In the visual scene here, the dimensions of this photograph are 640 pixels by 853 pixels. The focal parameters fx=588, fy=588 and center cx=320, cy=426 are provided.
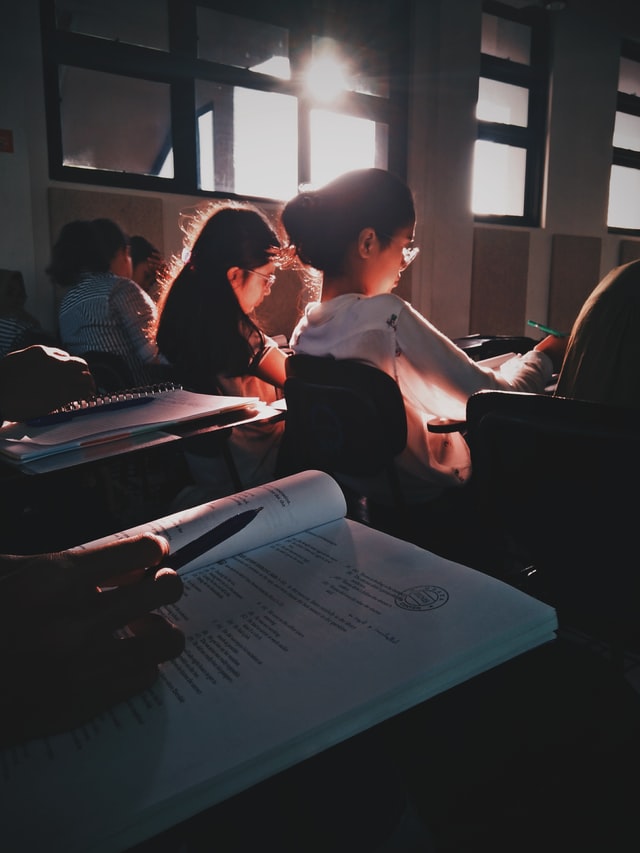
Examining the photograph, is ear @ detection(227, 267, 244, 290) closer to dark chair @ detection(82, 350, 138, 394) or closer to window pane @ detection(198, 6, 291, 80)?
dark chair @ detection(82, 350, 138, 394)

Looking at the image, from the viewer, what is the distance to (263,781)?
28 cm

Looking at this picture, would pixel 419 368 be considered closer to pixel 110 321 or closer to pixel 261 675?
pixel 261 675

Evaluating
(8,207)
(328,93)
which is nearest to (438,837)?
(8,207)

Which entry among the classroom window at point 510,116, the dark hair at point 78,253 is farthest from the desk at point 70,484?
the classroom window at point 510,116

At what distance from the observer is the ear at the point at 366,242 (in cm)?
158

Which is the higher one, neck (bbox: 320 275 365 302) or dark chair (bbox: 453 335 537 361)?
neck (bbox: 320 275 365 302)

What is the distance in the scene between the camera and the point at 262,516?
528 mm

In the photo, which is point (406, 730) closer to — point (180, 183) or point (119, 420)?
point (119, 420)

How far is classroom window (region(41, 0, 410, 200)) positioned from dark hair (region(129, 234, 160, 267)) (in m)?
0.45

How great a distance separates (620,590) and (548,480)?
18 centimetres

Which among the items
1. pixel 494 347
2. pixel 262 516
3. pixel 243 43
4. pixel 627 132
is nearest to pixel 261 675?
pixel 262 516

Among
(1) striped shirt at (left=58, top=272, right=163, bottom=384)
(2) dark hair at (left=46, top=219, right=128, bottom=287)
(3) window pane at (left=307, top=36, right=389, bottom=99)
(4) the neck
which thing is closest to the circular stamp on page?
(4) the neck

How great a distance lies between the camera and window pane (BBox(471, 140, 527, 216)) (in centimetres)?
607

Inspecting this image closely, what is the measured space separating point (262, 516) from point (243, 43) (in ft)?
18.4
